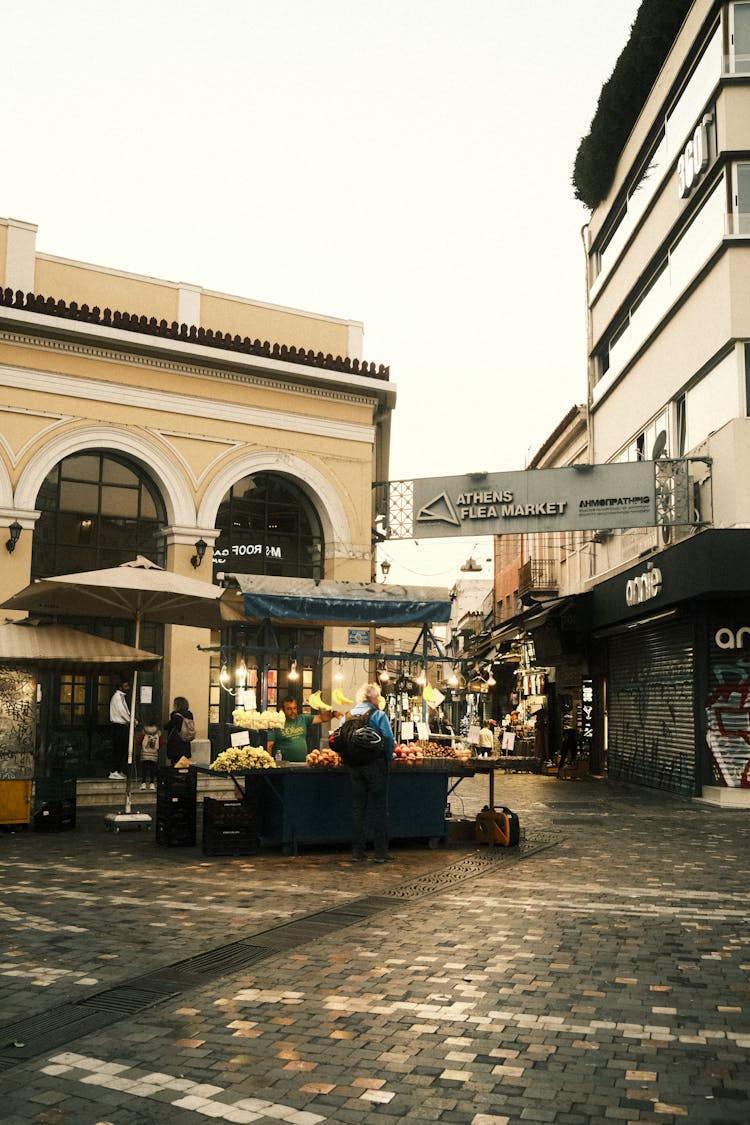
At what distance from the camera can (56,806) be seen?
1298 centimetres

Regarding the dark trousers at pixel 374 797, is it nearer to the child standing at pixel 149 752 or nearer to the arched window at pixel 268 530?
the child standing at pixel 149 752

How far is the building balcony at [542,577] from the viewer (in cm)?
3291

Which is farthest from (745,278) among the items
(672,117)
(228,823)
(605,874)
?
(228,823)

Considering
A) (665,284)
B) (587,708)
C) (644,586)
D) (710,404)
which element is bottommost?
(587,708)

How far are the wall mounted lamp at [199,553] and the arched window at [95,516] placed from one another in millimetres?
668

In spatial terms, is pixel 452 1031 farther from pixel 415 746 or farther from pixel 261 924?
pixel 415 746

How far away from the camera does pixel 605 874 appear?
10047mm

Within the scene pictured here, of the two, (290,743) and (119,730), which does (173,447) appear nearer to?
(119,730)

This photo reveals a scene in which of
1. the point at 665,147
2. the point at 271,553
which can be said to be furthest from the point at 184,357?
the point at 665,147

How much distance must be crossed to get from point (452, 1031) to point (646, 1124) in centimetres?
132

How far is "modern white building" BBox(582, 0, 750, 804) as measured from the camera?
54.9ft

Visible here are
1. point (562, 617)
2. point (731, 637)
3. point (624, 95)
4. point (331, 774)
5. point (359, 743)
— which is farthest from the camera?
point (562, 617)

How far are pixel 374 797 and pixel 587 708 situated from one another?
58.4 ft

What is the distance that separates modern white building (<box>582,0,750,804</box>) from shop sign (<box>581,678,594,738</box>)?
3390 millimetres
